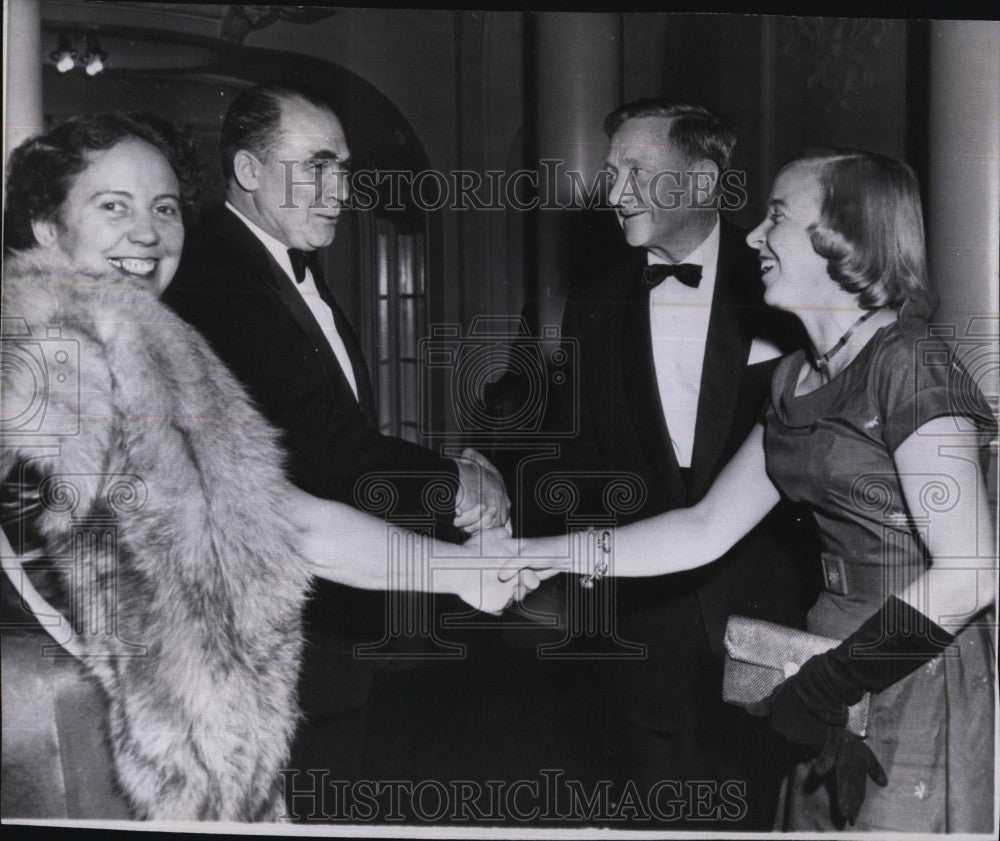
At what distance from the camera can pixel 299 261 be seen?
3.15 metres

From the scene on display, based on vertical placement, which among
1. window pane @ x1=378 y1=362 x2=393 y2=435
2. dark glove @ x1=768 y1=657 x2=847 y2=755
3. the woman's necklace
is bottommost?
dark glove @ x1=768 y1=657 x2=847 y2=755

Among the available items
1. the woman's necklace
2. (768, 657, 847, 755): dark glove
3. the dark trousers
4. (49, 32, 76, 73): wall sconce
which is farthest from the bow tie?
(768, 657, 847, 755): dark glove

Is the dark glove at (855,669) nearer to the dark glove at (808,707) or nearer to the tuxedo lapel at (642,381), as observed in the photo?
the dark glove at (808,707)

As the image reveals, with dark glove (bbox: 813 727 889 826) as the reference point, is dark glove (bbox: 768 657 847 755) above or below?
above

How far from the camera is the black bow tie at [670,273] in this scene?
316cm

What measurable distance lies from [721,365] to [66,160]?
179cm

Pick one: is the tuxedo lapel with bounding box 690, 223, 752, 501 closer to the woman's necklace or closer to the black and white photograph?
the black and white photograph

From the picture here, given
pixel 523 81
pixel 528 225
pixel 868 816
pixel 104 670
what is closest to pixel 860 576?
pixel 868 816

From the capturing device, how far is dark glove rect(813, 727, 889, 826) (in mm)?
3174

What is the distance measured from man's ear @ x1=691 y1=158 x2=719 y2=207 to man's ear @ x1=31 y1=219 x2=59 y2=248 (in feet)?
5.47

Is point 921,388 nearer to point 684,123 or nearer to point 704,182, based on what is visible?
point 704,182

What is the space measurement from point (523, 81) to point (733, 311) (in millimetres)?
815

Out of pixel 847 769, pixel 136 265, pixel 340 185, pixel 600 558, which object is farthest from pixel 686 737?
pixel 136 265

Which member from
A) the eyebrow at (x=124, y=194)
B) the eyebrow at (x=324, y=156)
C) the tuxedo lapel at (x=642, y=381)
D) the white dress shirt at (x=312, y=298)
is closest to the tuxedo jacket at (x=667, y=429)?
the tuxedo lapel at (x=642, y=381)
